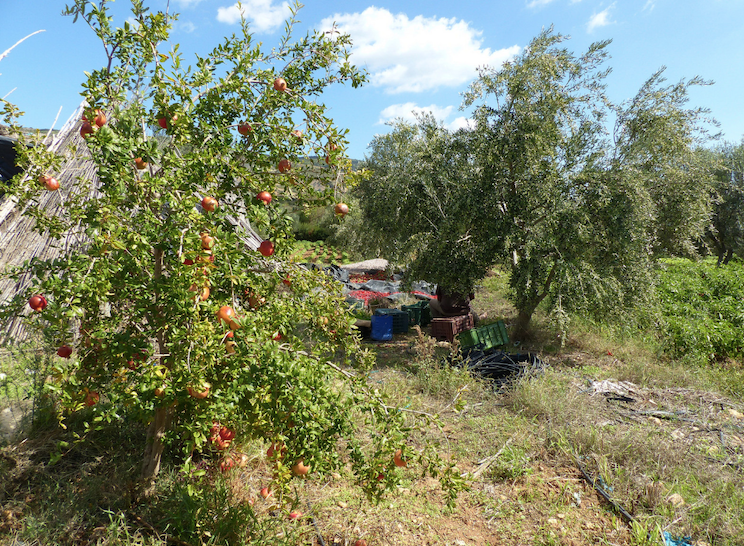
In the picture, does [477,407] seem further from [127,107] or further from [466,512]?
[127,107]

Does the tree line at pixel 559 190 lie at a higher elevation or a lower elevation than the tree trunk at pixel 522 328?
higher

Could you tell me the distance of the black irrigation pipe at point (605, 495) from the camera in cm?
350

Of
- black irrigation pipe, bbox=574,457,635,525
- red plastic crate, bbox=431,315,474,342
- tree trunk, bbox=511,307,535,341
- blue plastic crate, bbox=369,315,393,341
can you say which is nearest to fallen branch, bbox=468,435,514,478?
black irrigation pipe, bbox=574,457,635,525

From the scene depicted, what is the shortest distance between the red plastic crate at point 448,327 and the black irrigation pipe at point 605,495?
3.94 metres

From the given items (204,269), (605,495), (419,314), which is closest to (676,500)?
(605,495)

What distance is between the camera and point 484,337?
24.8 feet

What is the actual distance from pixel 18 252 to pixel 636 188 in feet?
26.2

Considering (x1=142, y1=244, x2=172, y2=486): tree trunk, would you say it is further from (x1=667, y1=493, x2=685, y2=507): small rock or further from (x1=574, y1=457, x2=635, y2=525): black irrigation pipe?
(x1=667, y1=493, x2=685, y2=507): small rock

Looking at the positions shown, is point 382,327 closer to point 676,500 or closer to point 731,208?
point 676,500

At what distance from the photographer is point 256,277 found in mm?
2789

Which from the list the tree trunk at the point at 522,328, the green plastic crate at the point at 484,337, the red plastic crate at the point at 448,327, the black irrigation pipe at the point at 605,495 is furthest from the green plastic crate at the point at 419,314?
the black irrigation pipe at the point at 605,495

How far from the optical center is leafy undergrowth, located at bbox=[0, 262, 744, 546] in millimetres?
2891

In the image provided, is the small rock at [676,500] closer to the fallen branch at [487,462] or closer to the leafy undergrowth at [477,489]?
the leafy undergrowth at [477,489]

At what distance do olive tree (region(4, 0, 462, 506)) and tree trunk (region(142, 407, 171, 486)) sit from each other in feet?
0.24
